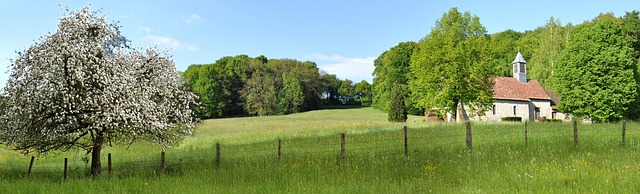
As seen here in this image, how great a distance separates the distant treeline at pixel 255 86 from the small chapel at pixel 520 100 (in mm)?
44885

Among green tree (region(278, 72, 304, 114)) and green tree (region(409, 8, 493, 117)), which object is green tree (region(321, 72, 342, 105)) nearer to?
green tree (region(278, 72, 304, 114))

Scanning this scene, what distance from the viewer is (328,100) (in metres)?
127

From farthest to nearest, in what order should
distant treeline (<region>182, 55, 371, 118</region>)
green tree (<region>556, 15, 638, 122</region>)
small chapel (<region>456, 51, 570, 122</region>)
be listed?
distant treeline (<region>182, 55, 371, 118</region>) < small chapel (<region>456, 51, 570, 122</region>) < green tree (<region>556, 15, 638, 122</region>)

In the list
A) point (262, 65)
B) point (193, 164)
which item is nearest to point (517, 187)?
point (193, 164)

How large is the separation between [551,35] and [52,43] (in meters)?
72.1

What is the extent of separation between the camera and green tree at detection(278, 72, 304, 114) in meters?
99.5

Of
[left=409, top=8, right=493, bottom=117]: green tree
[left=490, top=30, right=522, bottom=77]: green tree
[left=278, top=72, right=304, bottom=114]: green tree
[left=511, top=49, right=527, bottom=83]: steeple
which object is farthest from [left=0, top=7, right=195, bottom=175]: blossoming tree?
[left=278, top=72, right=304, bottom=114]: green tree

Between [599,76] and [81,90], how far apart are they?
163 ft

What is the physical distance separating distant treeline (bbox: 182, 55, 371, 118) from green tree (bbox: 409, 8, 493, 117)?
60.4m

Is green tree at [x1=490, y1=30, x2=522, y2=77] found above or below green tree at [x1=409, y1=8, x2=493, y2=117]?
above

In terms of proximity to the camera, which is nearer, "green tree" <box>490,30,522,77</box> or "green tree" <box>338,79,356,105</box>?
"green tree" <box>490,30,522,77</box>

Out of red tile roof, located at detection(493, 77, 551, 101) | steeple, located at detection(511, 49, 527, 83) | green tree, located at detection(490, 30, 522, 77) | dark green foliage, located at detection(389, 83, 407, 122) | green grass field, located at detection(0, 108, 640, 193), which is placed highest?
green tree, located at detection(490, 30, 522, 77)

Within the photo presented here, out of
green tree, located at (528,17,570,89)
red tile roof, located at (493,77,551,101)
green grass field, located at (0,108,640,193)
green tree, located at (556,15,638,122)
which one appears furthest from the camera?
green tree, located at (528,17,570,89)

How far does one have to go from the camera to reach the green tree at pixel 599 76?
148ft
